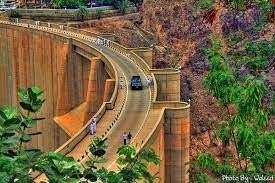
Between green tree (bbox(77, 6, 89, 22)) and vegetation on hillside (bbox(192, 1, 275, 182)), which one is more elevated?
green tree (bbox(77, 6, 89, 22))

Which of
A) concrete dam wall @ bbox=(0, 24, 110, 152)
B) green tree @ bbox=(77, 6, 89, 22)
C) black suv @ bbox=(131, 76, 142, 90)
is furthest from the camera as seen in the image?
green tree @ bbox=(77, 6, 89, 22)

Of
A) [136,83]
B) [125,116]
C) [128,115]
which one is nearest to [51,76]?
[136,83]

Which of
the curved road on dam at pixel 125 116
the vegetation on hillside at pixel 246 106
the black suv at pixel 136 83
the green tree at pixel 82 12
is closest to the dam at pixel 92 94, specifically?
the curved road on dam at pixel 125 116

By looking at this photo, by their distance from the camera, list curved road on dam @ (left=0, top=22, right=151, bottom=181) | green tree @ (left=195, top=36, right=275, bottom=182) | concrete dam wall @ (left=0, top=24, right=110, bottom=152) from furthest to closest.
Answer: concrete dam wall @ (left=0, top=24, right=110, bottom=152), curved road on dam @ (left=0, top=22, right=151, bottom=181), green tree @ (left=195, top=36, right=275, bottom=182)

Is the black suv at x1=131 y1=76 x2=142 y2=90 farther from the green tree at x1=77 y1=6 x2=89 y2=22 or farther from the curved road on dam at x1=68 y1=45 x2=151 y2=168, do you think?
the green tree at x1=77 y1=6 x2=89 y2=22

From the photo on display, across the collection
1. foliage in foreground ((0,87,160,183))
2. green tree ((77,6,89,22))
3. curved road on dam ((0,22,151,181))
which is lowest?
curved road on dam ((0,22,151,181))

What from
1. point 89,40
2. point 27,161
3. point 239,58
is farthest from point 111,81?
point 27,161

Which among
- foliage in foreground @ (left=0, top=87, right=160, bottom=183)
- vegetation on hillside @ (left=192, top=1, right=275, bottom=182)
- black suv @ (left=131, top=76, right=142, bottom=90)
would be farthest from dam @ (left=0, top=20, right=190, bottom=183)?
foliage in foreground @ (left=0, top=87, right=160, bottom=183)

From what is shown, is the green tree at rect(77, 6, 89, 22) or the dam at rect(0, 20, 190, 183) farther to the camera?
the green tree at rect(77, 6, 89, 22)

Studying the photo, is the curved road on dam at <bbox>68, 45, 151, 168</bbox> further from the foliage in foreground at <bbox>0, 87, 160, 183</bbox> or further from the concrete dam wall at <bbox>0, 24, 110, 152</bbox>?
the foliage in foreground at <bbox>0, 87, 160, 183</bbox>
